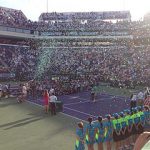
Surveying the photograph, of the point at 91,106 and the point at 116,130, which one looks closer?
the point at 116,130

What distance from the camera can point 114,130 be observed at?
451 inches

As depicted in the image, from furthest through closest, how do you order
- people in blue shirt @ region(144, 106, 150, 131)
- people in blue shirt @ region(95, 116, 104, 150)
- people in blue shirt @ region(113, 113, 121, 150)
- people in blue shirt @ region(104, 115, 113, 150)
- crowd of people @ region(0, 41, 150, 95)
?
crowd of people @ region(0, 41, 150, 95) < people in blue shirt @ region(144, 106, 150, 131) < people in blue shirt @ region(113, 113, 121, 150) < people in blue shirt @ region(104, 115, 113, 150) < people in blue shirt @ region(95, 116, 104, 150)

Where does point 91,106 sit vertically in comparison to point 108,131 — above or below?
below

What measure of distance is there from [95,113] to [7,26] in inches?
1349

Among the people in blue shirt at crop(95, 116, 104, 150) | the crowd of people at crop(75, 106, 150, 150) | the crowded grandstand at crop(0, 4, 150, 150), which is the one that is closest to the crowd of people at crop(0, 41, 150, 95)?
the crowded grandstand at crop(0, 4, 150, 150)

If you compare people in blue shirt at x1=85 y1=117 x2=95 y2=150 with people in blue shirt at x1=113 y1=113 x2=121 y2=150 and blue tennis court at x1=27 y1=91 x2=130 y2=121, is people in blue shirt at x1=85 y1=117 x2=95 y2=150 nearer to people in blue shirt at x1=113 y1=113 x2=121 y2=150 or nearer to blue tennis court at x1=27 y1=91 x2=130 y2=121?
people in blue shirt at x1=113 y1=113 x2=121 y2=150

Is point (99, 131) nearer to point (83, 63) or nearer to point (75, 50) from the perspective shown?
point (83, 63)

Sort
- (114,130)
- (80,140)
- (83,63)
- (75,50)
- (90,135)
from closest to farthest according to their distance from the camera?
(80,140) → (90,135) → (114,130) → (83,63) → (75,50)

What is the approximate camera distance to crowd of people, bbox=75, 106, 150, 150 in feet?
35.5

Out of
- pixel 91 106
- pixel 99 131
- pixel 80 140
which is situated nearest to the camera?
pixel 80 140

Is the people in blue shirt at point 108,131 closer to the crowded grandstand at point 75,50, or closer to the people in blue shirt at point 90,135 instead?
the people in blue shirt at point 90,135

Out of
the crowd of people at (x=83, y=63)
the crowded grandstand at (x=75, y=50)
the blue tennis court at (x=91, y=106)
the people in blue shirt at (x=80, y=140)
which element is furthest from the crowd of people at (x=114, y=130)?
the crowd of people at (x=83, y=63)

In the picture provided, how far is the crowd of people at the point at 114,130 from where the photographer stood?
10820mm

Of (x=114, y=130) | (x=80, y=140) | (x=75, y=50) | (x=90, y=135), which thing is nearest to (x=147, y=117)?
(x=114, y=130)
